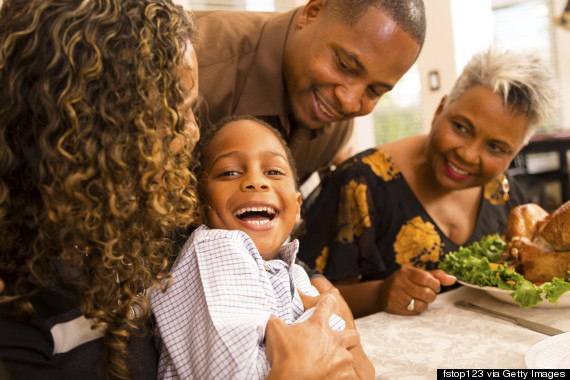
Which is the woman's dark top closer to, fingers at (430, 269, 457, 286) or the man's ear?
fingers at (430, 269, 457, 286)

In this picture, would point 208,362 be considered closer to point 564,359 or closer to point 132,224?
point 132,224

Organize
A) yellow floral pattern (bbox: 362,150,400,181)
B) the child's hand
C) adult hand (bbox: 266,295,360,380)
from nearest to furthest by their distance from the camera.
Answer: adult hand (bbox: 266,295,360,380) → the child's hand → yellow floral pattern (bbox: 362,150,400,181)

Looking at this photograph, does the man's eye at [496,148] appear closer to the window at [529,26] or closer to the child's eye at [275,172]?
the child's eye at [275,172]

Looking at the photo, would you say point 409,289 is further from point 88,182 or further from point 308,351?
point 88,182

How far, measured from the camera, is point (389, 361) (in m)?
1.40

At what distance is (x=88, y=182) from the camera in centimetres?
104

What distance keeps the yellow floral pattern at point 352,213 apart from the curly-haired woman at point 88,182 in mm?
1205

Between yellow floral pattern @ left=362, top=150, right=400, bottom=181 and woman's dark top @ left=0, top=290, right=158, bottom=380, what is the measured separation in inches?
64.6

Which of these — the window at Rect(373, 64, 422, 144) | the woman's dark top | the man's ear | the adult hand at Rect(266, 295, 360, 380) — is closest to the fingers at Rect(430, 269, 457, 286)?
the adult hand at Rect(266, 295, 360, 380)

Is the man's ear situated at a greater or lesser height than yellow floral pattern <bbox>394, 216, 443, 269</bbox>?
greater

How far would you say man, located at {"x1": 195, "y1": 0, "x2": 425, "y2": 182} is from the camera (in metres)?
2.14

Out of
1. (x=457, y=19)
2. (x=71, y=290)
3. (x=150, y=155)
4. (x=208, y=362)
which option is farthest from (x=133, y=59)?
(x=457, y=19)

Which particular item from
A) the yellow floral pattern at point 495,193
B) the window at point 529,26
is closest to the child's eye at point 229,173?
the yellow floral pattern at point 495,193

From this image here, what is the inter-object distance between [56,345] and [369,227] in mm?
1616
